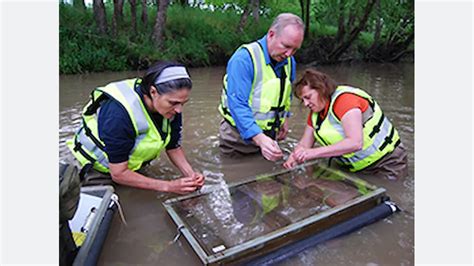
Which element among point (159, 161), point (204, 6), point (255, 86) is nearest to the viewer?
point (255, 86)

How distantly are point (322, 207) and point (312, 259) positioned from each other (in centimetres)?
50

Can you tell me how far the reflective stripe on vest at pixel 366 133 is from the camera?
3.21m

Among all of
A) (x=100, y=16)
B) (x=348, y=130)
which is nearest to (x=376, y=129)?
(x=348, y=130)

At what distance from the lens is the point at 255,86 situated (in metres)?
3.68

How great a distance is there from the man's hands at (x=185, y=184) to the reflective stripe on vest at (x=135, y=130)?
32 cm

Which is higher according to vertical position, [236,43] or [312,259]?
[236,43]

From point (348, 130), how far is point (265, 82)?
981mm

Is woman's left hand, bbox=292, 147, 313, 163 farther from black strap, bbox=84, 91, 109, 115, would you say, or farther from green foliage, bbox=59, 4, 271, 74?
green foliage, bbox=59, 4, 271, 74

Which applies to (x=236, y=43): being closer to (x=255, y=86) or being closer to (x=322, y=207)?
(x=255, y=86)

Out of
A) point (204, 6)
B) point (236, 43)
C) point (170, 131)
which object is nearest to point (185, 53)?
point (236, 43)

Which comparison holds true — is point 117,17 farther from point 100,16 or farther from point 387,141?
point 387,141

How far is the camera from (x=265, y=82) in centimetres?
366

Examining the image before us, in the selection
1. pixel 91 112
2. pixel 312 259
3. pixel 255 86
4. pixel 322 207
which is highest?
pixel 255 86

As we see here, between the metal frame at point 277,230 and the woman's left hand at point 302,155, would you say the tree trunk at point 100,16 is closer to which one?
the woman's left hand at point 302,155
